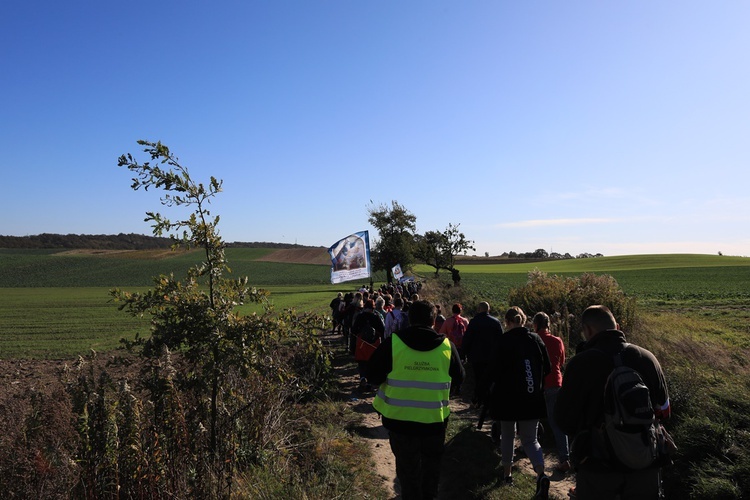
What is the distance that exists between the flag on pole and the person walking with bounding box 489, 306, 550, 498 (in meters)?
9.35

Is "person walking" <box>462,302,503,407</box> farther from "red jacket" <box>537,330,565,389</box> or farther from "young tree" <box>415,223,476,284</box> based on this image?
"young tree" <box>415,223,476,284</box>

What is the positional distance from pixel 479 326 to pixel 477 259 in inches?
3592

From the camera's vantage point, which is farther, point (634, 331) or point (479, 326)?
point (634, 331)

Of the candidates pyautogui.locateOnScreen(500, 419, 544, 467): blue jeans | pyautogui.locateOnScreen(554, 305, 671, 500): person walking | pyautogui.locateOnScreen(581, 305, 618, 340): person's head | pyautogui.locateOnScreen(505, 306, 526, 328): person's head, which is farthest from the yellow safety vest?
pyautogui.locateOnScreen(505, 306, 526, 328): person's head

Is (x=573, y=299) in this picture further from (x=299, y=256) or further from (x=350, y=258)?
(x=299, y=256)

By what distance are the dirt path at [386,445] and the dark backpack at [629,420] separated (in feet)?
7.87

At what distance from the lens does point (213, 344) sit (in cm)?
402

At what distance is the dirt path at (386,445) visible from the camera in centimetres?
517

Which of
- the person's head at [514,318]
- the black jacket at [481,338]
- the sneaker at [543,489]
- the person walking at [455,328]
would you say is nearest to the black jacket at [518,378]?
the person's head at [514,318]

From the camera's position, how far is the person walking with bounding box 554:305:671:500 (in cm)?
297

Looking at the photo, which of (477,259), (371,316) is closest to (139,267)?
(477,259)

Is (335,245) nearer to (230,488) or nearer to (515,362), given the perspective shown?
(515,362)

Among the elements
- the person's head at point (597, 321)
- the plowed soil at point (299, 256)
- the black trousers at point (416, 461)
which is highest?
the plowed soil at point (299, 256)

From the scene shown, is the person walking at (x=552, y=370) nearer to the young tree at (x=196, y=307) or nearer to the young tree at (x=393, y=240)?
the young tree at (x=196, y=307)
